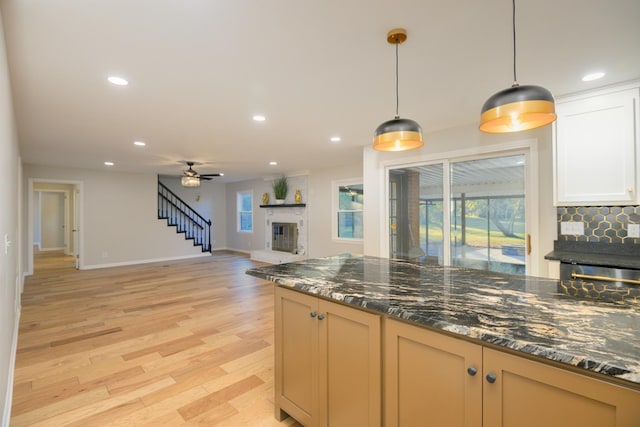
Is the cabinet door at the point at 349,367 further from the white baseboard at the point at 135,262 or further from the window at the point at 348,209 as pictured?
the white baseboard at the point at 135,262

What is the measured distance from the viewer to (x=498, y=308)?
130 cm

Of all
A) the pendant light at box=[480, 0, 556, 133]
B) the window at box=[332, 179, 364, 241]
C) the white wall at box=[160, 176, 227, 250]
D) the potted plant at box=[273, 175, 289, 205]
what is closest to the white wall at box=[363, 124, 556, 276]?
the window at box=[332, 179, 364, 241]

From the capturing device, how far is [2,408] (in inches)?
71.1

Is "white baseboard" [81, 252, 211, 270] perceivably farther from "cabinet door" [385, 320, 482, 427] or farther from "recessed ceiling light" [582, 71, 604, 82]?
"recessed ceiling light" [582, 71, 604, 82]

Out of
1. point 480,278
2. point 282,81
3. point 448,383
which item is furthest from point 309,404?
point 282,81

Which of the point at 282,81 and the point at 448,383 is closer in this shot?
the point at 448,383

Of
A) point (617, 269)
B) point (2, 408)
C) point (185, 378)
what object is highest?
point (617, 269)

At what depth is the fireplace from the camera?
819cm

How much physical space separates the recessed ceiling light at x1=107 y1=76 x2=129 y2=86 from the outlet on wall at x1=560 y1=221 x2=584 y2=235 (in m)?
4.35

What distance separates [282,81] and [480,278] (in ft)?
6.99

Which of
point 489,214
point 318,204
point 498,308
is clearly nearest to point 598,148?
point 489,214

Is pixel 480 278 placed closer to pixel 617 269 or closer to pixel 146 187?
Answer: pixel 617 269

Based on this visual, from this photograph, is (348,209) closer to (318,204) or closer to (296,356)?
(318,204)

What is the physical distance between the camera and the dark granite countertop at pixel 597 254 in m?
2.49
